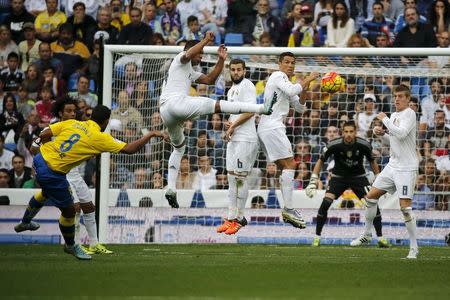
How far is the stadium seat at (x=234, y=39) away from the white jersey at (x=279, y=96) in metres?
6.79

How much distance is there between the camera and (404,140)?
15.8 metres

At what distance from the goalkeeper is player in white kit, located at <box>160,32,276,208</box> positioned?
12.7 feet

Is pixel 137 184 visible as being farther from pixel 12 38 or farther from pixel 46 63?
pixel 12 38

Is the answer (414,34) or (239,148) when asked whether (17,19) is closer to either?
(414,34)

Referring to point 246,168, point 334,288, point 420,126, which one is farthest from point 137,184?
point 334,288

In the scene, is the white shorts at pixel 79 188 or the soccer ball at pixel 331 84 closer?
the white shorts at pixel 79 188

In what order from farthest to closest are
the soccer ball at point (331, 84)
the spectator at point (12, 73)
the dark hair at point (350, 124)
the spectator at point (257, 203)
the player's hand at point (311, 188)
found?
1. the spectator at point (12, 73)
2. the spectator at point (257, 203)
3. the dark hair at point (350, 124)
4. the player's hand at point (311, 188)
5. the soccer ball at point (331, 84)

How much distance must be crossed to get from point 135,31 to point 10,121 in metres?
3.38

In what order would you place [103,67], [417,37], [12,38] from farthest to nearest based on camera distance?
1. [12,38]
2. [417,37]
3. [103,67]

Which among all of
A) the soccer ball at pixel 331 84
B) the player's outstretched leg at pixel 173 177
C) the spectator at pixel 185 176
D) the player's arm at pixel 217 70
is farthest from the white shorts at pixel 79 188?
the spectator at pixel 185 176

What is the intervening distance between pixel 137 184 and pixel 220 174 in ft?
5.77

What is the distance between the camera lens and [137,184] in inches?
784

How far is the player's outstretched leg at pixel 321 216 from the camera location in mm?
18719

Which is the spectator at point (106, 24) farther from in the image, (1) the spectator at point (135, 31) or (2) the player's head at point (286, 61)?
(2) the player's head at point (286, 61)
